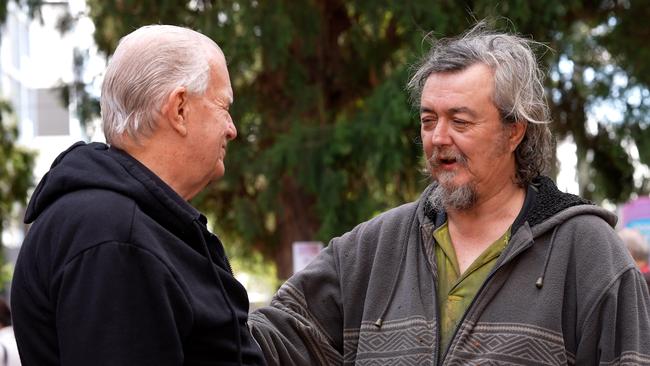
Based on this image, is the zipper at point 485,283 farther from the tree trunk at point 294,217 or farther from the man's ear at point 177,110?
the tree trunk at point 294,217

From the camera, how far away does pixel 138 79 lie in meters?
2.67

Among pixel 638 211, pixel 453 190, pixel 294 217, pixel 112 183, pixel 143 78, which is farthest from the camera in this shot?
pixel 294 217

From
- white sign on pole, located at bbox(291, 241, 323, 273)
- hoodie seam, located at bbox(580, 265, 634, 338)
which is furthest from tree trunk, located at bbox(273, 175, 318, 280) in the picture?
hoodie seam, located at bbox(580, 265, 634, 338)

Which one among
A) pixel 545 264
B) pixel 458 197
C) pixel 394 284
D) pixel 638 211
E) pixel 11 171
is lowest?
pixel 11 171

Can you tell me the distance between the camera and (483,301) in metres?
3.36

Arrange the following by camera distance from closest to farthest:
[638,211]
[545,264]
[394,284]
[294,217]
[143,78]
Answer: [143,78] < [545,264] < [394,284] < [638,211] < [294,217]

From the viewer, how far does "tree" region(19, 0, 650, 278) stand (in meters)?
11.1

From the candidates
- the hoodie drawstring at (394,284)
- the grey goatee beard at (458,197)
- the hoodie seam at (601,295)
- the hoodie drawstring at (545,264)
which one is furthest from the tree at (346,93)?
the hoodie seam at (601,295)

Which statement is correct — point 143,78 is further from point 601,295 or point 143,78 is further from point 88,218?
point 601,295

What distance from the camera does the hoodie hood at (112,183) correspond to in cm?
258

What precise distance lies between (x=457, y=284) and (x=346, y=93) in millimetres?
9260

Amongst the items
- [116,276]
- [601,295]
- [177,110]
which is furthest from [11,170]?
[116,276]

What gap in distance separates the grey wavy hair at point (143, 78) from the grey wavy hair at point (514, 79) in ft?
3.35

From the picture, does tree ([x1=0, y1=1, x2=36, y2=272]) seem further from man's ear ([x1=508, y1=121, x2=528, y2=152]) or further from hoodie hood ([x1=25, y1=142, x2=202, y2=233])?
hoodie hood ([x1=25, y1=142, x2=202, y2=233])
